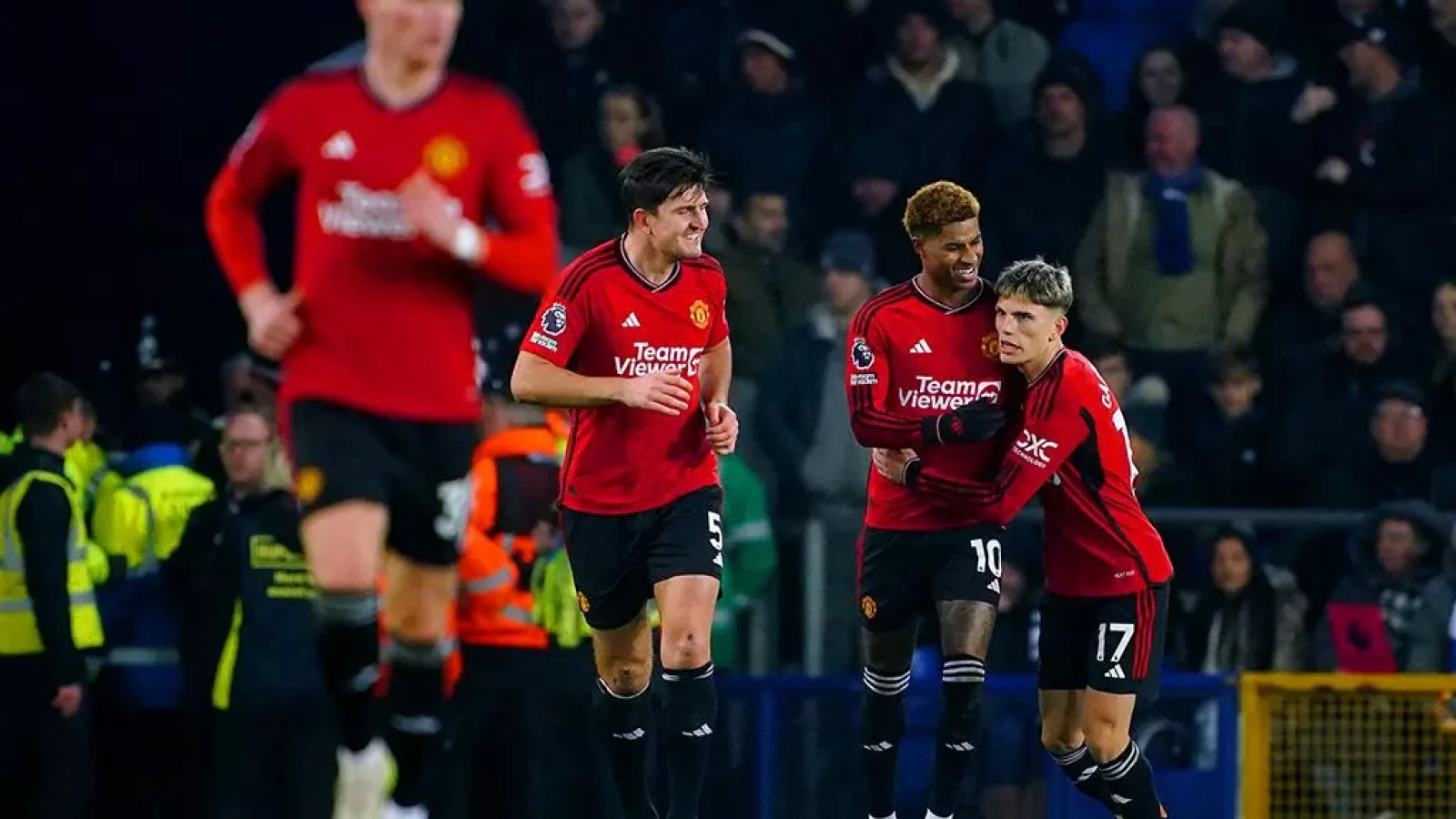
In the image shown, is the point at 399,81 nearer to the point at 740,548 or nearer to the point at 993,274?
the point at 740,548

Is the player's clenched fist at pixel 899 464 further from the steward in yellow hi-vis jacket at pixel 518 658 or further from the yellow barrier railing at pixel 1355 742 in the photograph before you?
the yellow barrier railing at pixel 1355 742

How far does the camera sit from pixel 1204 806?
11516 millimetres

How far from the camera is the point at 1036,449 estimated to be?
9344 millimetres

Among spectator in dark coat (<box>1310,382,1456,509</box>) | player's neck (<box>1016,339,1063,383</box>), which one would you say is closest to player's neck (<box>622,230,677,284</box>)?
player's neck (<box>1016,339,1063,383</box>)

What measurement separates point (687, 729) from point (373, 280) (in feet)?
8.84

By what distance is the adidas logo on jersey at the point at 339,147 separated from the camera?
23.5ft

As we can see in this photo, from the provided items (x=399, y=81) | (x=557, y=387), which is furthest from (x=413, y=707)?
(x=557, y=387)

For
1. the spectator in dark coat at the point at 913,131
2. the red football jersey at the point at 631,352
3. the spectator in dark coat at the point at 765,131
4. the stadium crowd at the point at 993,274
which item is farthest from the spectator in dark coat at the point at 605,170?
the red football jersey at the point at 631,352

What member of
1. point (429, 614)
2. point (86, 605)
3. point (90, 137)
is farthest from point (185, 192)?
point (429, 614)

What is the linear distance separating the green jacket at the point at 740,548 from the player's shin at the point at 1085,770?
2.48 metres

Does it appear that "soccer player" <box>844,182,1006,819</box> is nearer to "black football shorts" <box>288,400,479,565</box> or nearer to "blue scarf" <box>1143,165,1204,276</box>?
"black football shorts" <box>288,400,479,565</box>

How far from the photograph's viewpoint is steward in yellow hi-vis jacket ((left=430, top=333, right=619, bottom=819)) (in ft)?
37.2

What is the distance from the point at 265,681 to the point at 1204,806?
409cm

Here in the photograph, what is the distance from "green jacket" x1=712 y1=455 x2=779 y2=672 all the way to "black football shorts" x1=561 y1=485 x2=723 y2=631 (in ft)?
8.03
